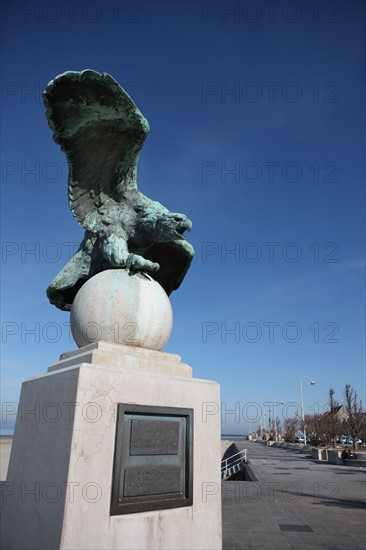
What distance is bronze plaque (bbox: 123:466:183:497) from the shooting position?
3156mm

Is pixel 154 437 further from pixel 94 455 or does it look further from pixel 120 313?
pixel 120 313

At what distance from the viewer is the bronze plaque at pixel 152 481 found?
10.4ft

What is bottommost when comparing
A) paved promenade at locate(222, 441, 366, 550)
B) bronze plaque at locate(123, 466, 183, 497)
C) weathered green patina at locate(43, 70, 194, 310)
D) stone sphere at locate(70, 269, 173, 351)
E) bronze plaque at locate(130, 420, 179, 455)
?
paved promenade at locate(222, 441, 366, 550)

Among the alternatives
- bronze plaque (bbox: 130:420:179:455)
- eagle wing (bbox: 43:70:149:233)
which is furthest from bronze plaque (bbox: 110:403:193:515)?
eagle wing (bbox: 43:70:149:233)

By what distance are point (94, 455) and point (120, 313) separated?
131 centimetres

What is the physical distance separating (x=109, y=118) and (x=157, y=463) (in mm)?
3582

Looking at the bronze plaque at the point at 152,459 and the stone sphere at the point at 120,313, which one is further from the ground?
the stone sphere at the point at 120,313

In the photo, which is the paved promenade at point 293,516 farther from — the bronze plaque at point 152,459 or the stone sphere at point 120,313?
the stone sphere at point 120,313

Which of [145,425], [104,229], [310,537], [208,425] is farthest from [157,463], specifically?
[310,537]

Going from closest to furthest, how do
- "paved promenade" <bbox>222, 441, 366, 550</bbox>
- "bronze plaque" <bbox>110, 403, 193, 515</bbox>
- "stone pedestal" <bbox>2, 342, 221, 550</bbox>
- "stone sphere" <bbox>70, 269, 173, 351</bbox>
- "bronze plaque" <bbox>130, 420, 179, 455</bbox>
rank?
"stone pedestal" <bbox>2, 342, 221, 550</bbox> < "bronze plaque" <bbox>110, 403, 193, 515</bbox> < "bronze plaque" <bbox>130, 420, 179, 455</bbox> < "stone sphere" <bbox>70, 269, 173, 351</bbox> < "paved promenade" <bbox>222, 441, 366, 550</bbox>

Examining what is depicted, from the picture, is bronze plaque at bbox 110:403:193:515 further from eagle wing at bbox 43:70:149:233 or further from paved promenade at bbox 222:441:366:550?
paved promenade at bbox 222:441:366:550

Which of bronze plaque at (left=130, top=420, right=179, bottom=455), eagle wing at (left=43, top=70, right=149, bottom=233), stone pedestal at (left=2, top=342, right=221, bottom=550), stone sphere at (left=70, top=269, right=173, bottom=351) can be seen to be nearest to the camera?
stone pedestal at (left=2, top=342, right=221, bottom=550)

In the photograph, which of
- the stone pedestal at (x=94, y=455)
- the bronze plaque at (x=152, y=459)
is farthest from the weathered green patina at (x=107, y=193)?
the bronze plaque at (x=152, y=459)

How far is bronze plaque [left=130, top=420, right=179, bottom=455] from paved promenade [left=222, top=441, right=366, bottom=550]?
316 centimetres
